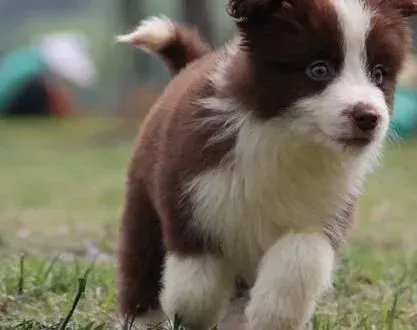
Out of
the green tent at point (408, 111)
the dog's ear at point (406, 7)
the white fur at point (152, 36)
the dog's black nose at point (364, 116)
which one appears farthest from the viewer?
the green tent at point (408, 111)

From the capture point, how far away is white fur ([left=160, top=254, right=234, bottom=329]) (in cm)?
398

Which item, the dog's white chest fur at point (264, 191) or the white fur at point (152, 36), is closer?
the dog's white chest fur at point (264, 191)

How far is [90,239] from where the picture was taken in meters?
7.87

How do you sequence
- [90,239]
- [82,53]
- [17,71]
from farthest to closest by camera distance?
1. [82,53]
2. [17,71]
3. [90,239]

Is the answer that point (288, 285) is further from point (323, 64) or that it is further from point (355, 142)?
point (323, 64)

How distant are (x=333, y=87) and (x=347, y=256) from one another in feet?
8.55

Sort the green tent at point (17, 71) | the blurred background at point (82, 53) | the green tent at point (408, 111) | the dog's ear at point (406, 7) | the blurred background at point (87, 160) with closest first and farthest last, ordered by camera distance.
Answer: the dog's ear at point (406, 7)
the blurred background at point (87, 160)
the green tent at point (408, 111)
the blurred background at point (82, 53)
the green tent at point (17, 71)

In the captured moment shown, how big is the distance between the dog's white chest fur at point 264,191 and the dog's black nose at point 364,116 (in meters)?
0.28

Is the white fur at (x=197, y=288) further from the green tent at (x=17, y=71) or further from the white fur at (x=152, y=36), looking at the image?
the green tent at (x=17, y=71)

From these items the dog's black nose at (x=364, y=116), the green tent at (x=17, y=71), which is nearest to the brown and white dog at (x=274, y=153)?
the dog's black nose at (x=364, y=116)

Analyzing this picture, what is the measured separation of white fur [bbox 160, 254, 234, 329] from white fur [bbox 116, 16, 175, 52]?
3.57ft

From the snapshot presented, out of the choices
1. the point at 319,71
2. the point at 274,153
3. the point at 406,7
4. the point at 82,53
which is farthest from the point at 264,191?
the point at 82,53

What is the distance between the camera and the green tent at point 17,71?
19.8 metres

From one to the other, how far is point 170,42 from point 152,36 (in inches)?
3.1
